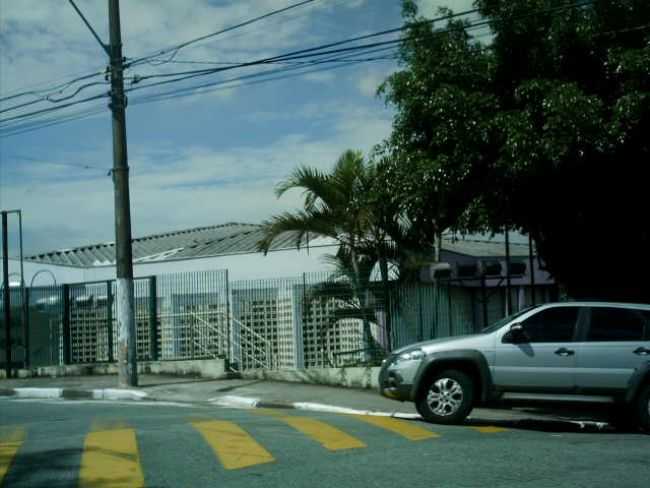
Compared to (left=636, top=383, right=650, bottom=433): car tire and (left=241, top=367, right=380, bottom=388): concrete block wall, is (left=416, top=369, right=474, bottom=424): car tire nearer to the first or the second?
(left=636, top=383, right=650, bottom=433): car tire

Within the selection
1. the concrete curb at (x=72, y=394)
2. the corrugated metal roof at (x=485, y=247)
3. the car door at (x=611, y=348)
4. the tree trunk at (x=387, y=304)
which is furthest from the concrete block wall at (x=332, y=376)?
the corrugated metal roof at (x=485, y=247)

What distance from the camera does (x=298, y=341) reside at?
1858cm

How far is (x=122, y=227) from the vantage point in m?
17.1

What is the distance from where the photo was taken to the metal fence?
17500 millimetres

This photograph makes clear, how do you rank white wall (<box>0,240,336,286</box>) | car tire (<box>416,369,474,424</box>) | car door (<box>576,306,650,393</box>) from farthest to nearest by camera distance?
white wall (<box>0,240,336,286</box>), car tire (<box>416,369,474,424</box>), car door (<box>576,306,650,393</box>)

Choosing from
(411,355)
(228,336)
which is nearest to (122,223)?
(228,336)

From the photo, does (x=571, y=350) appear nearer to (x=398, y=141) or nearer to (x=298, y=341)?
(x=398, y=141)

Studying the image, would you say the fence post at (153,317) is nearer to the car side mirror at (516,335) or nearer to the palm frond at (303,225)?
the palm frond at (303,225)

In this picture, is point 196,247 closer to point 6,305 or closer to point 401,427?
point 6,305

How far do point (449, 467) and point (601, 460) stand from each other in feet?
5.47

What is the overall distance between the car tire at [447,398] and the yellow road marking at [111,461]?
12.5 feet

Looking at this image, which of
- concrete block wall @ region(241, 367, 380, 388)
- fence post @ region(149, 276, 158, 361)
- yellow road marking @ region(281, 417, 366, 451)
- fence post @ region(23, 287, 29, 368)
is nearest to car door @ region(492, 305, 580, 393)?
yellow road marking @ region(281, 417, 366, 451)

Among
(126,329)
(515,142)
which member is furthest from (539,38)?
(126,329)

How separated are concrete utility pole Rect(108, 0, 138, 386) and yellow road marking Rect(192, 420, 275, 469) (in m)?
6.35
